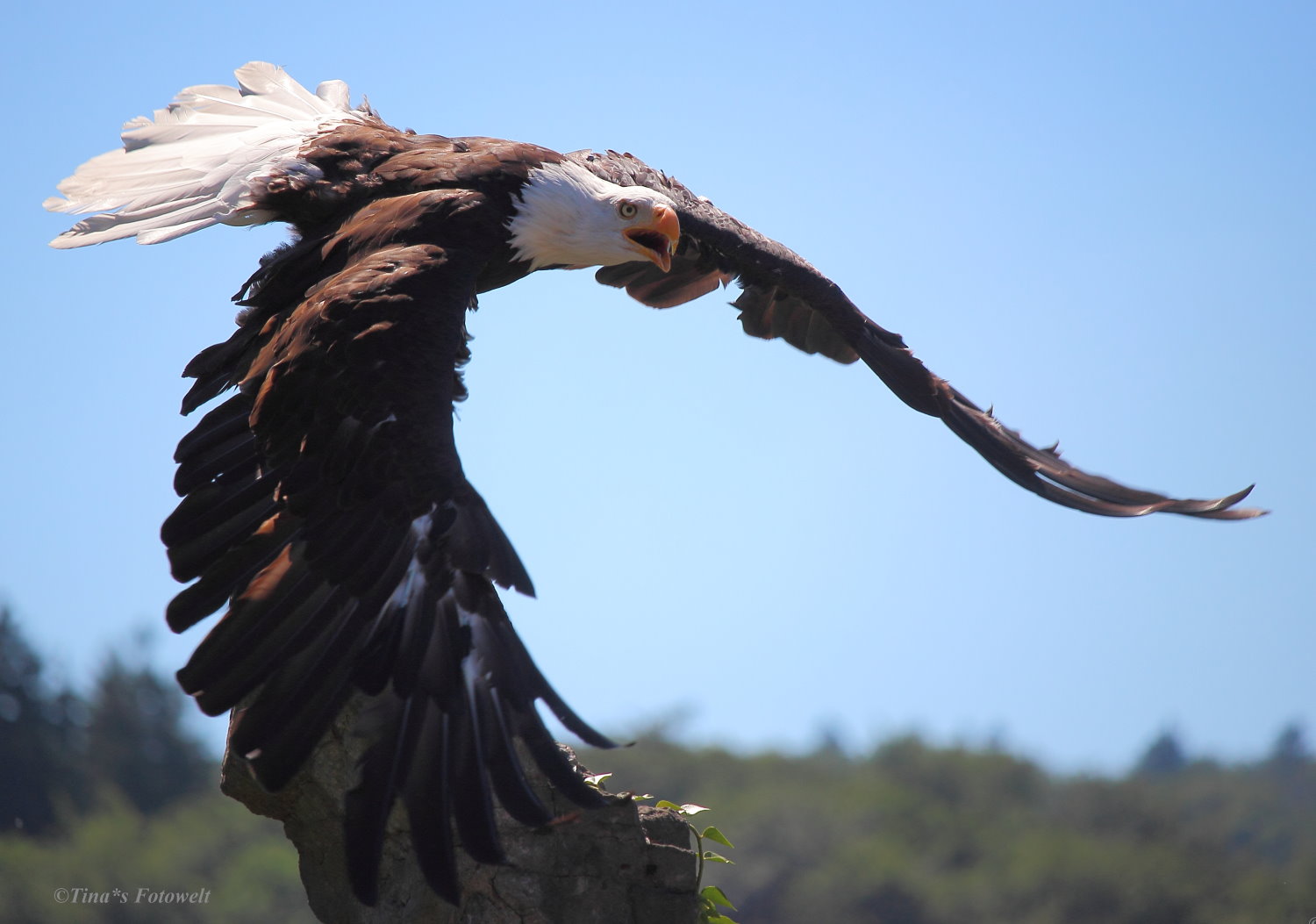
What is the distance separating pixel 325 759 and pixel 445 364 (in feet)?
4.06

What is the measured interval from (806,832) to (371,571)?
3622 centimetres

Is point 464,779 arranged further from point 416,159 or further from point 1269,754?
point 1269,754

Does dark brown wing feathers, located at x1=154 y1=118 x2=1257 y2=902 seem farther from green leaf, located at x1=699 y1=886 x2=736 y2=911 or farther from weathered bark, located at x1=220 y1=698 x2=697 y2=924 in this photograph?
green leaf, located at x1=699 y1=886 x2=736 y2=911

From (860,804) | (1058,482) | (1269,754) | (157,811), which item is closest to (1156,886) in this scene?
(860,804)

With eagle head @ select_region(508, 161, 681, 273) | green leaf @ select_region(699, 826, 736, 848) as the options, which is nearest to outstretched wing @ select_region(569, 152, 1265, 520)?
eagle head @ select_region(508, 161, 681, 273)

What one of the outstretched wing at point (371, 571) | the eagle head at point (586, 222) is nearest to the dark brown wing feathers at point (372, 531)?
the outstretched wing at point (371, 571)

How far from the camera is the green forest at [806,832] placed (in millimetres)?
28875

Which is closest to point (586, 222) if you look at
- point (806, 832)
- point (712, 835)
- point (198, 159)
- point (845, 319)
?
point (845, 319)

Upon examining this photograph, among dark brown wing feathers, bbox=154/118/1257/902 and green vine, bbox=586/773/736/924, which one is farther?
green vine, bbox=586/773/736/924

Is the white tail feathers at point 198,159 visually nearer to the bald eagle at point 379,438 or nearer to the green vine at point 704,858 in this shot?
the bald eagle at point 379,438

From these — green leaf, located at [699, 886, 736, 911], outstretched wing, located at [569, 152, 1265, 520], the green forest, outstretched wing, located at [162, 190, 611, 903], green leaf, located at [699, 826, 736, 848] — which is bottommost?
the green forest

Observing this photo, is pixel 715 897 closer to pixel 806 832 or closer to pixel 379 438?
pixel 379 438

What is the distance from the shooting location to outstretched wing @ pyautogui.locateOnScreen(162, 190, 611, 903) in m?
3.30

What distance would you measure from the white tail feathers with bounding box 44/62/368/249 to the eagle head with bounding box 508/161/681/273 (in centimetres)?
100
